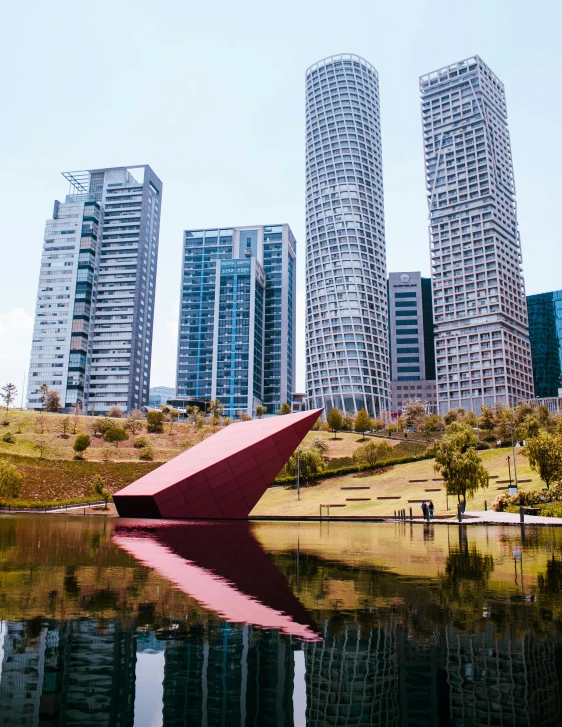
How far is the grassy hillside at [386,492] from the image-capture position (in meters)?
39.6

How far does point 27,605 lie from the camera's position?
7.52m

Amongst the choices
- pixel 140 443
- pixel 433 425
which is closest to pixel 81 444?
pixel 140 443

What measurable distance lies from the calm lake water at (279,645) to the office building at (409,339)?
143m

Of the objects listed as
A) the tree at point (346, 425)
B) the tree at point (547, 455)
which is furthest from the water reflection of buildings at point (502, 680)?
the tree at point (346, 425)

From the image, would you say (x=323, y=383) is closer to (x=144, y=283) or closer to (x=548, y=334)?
(x=144, y=283)

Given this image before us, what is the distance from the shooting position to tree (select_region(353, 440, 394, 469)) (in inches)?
2199

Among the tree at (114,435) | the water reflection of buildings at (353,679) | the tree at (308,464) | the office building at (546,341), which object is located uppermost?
the office building at (546,341)

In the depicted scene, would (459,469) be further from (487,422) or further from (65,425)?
(65,425)

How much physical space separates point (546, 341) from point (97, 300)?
112704mm

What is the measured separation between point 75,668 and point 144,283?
140807 millimetres

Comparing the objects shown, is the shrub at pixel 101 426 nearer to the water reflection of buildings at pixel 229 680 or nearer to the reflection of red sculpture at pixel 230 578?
the reflection of red sculpture at pixel 230 578

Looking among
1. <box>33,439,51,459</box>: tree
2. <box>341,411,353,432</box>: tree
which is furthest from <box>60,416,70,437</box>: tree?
<box>341,411,353,432</box>: tree

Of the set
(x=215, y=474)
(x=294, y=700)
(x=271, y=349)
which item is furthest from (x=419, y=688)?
(x=271, y=349)

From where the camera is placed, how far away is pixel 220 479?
31.1m
